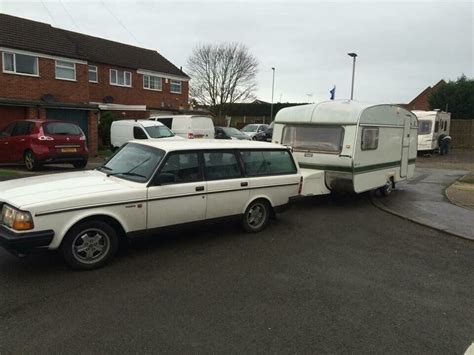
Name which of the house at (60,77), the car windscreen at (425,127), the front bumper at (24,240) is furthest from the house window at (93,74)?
the front bumper at (24,240)

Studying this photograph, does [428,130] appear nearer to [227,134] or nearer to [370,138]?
[227,134]

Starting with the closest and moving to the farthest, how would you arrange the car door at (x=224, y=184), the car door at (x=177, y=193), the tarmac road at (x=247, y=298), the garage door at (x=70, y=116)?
1. the tarmac road at (x=247, y=298)
2. the car door at (x=177, y=193)
3. the car door at (x=224, y=184)
4. the garage door at (x=70, y=116)

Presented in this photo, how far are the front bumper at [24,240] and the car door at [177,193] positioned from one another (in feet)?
4.27

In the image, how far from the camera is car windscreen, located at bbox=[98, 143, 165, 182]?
5.66 meters

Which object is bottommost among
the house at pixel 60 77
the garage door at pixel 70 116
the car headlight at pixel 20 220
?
the car headlight at pixel 20 220

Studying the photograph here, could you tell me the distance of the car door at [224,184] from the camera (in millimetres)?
6168

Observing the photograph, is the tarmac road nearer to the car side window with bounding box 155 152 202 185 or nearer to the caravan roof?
the car side window with bounding box 155 152 202 185

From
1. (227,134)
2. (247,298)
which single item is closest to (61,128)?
(247,298)

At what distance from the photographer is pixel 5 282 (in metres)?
4.57

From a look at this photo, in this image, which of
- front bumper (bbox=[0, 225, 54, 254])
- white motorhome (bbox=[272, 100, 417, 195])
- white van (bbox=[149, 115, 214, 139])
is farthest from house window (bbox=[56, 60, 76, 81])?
front bumper (bbox=[0, 225, 54, 254])

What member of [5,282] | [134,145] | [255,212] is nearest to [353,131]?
[255,212]

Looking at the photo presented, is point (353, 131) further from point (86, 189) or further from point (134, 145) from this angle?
point (86, 189)

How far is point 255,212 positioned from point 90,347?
398 centimetres

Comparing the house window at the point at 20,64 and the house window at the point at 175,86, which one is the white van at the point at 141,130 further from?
the house window at the point at 175,86
